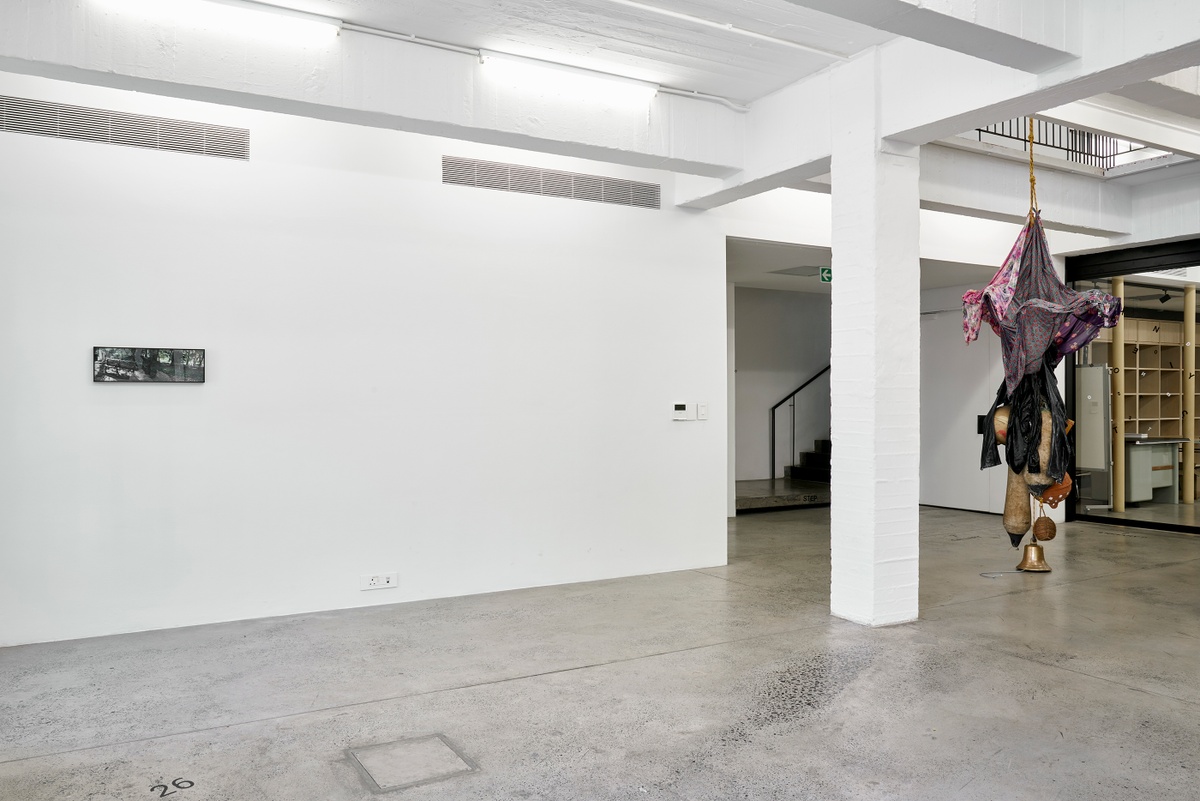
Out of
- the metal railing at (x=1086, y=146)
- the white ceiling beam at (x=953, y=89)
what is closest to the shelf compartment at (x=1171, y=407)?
the metal railing at (x=1086, y=146)

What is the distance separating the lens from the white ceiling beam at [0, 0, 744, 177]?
13.1ft

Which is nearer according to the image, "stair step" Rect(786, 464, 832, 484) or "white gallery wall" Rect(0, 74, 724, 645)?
"white gallery wall" Rect(0, 74, 724, 645)

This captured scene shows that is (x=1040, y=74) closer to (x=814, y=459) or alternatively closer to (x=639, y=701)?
(x=639, y=701)

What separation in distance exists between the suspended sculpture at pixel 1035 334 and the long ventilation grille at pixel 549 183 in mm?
2383

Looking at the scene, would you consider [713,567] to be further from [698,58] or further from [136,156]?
[136,156]

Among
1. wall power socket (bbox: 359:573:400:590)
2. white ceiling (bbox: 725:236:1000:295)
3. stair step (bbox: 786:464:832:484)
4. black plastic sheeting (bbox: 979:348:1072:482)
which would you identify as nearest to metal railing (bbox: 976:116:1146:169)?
white ceiling (bbox: 725:236:1000:295)

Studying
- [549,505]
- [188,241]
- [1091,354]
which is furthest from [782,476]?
[188,241]

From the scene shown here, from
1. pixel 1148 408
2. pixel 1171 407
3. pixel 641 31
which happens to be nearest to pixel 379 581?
pixel 641 31

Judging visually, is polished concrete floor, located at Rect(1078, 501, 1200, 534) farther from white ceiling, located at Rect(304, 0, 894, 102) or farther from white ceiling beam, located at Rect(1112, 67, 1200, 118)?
white ceiling, located at Rect(304, 0, 894, 102)

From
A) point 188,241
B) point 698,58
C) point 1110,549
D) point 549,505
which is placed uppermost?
point 698,58

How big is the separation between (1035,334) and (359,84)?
442 centimetres

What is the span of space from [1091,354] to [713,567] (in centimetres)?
527

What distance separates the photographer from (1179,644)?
Result: 4.52 meters

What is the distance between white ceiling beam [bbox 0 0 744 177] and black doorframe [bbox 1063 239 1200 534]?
5.21 metres
